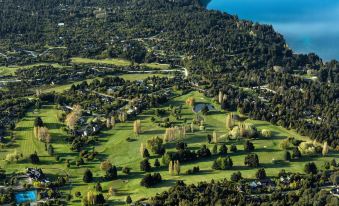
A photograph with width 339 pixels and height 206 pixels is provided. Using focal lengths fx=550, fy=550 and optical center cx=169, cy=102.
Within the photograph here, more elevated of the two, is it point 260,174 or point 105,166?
point 105,166

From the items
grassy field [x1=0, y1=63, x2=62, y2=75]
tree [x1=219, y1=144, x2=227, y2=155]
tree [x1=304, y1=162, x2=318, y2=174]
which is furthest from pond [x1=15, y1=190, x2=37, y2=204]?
grassy field [x1=0, y1=63, x2=62, y2=75]

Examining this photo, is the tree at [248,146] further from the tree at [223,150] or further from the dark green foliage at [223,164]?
the dark green foliage at [223,164]

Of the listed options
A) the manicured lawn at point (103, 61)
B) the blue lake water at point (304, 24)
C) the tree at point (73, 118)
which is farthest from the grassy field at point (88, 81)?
the blue lake water at point (304, 24)

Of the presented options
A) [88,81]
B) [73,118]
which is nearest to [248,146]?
[73,118]

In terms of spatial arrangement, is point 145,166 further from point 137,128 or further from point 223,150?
point 137,128

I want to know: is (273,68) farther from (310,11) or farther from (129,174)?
(310,11)
